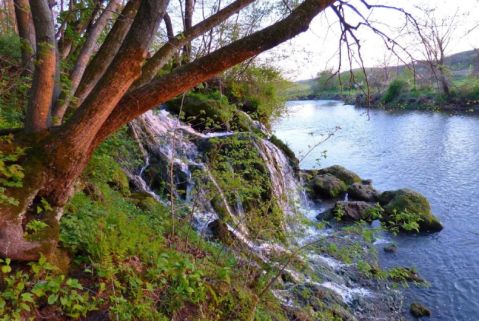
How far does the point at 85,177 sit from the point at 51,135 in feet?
5.48

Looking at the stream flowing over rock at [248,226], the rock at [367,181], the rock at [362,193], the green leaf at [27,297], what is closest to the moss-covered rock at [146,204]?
the stream flowing over rock at [248,226]

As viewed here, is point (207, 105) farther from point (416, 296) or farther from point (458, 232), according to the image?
point (458, 232)

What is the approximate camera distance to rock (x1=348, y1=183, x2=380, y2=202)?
12.0 metres

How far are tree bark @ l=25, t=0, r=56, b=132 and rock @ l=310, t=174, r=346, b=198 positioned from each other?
1102 centimetres

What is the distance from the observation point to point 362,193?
12.2 meters

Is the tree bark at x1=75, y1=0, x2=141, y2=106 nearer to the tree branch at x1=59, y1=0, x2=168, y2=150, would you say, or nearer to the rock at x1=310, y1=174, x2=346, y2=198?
the tree branch at x1=59, y1=0, x2=168, y2=150

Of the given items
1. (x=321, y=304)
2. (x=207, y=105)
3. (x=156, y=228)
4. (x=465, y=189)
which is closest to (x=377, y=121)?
(x=465, y=189)

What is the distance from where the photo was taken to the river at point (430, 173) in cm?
700

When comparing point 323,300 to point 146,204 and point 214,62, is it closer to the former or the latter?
point 146,204

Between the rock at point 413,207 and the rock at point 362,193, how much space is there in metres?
0.78

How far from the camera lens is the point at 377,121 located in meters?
26.5

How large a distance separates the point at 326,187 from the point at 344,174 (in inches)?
60.4

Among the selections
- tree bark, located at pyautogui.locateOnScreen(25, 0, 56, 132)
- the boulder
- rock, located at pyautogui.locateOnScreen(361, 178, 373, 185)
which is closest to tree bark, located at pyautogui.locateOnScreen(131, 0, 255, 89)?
tree bark, located at pyautogui.locateOnScreen(25, 0, 56, 132)

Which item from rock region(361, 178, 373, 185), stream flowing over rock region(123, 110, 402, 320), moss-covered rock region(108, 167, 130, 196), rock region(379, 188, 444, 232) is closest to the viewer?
stream flowing over rock region(123, 110, 402, 320)
